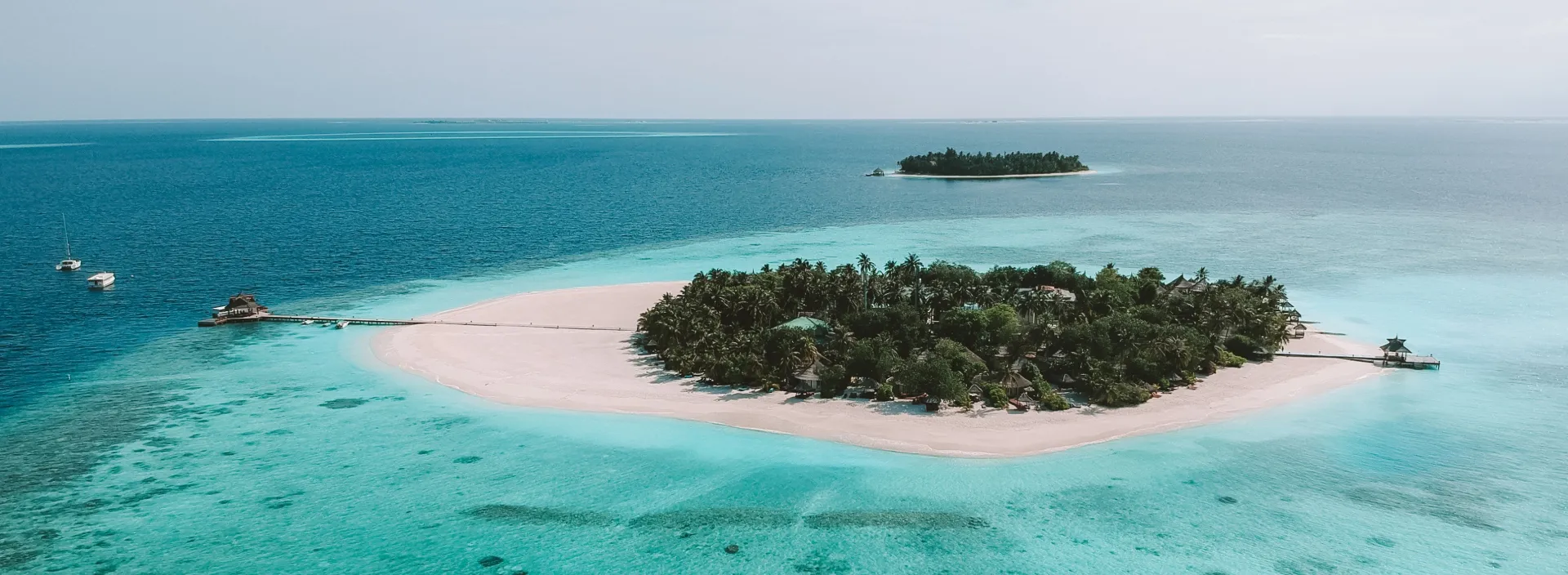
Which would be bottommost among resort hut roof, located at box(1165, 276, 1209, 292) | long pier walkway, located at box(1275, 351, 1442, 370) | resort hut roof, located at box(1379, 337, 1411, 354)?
long pier walkway, located at box(1275, 351, 1442, 370)

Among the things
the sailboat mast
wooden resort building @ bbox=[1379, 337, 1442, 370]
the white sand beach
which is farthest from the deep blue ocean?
the sailboat mast

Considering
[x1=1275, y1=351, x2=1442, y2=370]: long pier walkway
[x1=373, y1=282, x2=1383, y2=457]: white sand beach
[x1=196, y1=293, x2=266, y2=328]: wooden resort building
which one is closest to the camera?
[x1=373, y1=282, x2=1383, y2=457]: white sand beach

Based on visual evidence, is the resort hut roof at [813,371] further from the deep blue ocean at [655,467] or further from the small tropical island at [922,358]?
the deep blue ocean at [655,467]

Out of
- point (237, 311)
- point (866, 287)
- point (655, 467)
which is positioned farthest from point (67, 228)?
point (655, 467)

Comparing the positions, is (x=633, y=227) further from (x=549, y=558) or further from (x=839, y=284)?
(x=549, y=558)

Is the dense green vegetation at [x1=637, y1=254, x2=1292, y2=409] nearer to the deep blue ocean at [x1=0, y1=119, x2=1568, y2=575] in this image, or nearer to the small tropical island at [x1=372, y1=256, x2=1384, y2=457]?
the small tropical island at [x1=372, y1=256, x2=1384, y2=457]

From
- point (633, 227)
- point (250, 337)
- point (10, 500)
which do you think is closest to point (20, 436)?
point (10, 500)
